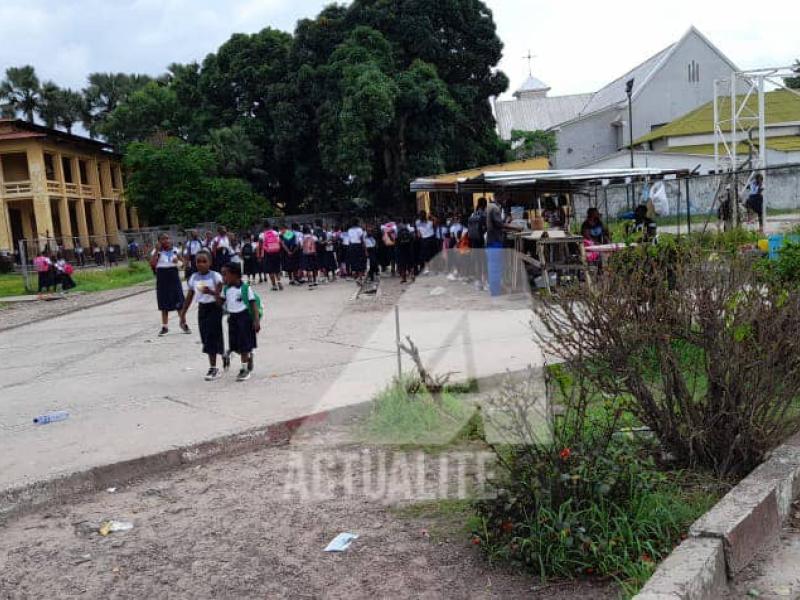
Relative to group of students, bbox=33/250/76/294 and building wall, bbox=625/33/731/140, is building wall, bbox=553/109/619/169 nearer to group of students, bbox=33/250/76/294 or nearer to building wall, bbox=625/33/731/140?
building wall, bbox=625/33/731/140

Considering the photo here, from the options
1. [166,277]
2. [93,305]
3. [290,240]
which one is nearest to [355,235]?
[290,240]

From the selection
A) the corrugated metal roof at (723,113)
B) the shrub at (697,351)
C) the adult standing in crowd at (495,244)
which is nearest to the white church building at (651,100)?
the corrugated metal roof at (723,113)

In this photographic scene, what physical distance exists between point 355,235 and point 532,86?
198 feet

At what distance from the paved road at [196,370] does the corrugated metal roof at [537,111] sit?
157 ft

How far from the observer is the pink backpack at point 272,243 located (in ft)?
61.6

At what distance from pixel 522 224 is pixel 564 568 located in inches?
451

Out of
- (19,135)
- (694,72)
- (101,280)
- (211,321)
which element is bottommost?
(101,280)

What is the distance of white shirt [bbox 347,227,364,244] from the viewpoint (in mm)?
19062

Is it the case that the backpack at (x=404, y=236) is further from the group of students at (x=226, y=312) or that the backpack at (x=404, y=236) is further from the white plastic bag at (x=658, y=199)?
the group of students at (x=226, y=312)

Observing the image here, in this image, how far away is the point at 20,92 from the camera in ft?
174

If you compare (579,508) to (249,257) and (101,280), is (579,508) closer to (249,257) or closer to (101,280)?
(249,257)

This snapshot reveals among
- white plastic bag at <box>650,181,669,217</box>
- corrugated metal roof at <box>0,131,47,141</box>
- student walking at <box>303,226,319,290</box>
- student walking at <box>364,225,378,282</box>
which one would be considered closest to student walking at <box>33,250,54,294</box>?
student walking at <box>303,226,319,290</box>

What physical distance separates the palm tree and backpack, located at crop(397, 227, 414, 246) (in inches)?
1724

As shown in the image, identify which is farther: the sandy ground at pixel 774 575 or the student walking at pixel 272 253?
the student walking at pixel 272 253
